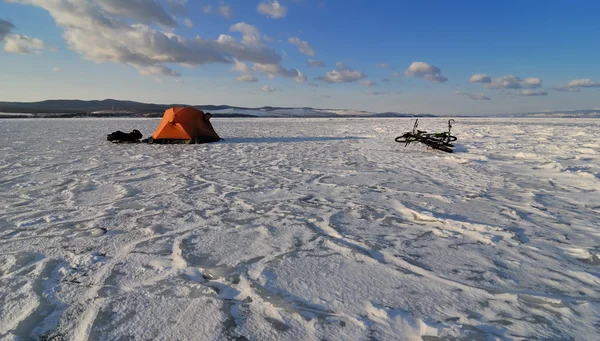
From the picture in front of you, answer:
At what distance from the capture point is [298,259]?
8.40ft

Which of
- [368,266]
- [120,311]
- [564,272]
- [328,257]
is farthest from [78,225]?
[564,272]

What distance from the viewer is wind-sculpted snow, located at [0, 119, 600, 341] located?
1.79m

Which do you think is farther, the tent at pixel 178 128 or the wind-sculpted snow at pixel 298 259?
the tent at pixel 178 128

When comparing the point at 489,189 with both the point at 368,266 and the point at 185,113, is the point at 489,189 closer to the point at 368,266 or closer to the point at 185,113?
the point at 368,266

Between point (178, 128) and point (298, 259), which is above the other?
point (178, 128)

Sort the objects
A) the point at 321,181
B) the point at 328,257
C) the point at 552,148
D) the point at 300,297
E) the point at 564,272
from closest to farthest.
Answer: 1. the point at 300,297
2. the point at 564,272
3. the point at 328,257
4. the point at 321,181
5. the point at 552,148

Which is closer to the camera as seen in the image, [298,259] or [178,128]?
[298,259]

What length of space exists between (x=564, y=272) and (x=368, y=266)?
142 cm

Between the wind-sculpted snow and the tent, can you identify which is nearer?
the wind-sculpted snow

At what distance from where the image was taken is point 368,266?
2.45 metres

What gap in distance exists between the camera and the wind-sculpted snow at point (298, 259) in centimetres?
179

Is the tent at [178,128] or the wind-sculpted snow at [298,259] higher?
the tent at [178,128]

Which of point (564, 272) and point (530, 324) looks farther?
point (564, 272)

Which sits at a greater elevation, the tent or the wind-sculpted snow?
the tent
